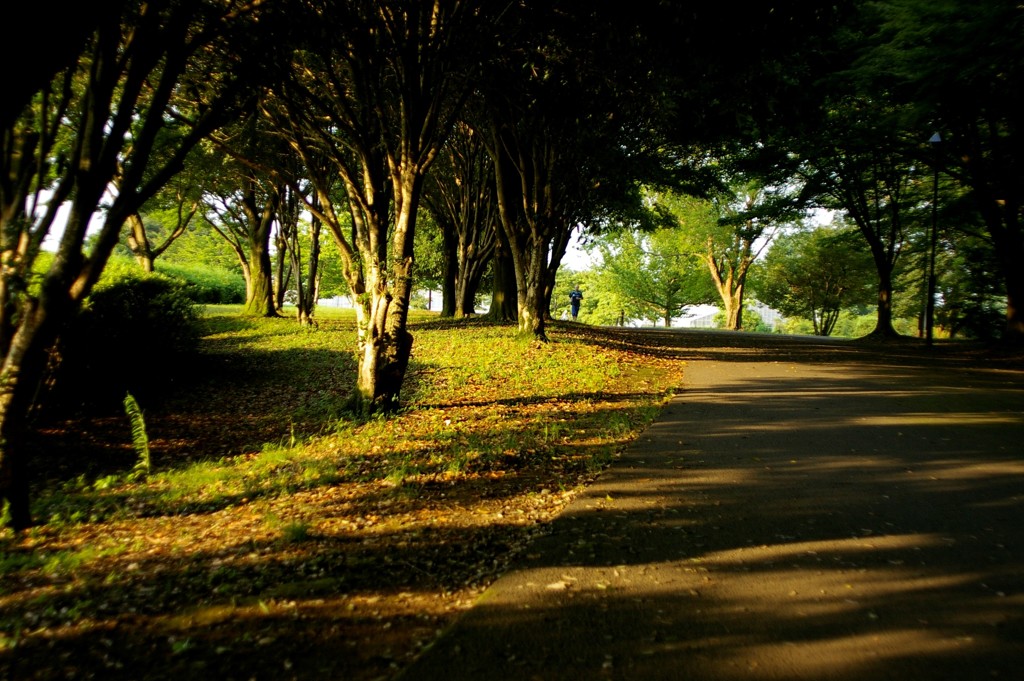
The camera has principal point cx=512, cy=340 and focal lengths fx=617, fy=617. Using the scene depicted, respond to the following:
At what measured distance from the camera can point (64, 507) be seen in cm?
551

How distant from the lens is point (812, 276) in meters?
48.0

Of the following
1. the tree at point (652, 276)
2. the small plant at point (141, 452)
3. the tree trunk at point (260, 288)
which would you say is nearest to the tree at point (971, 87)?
the small plant at point (141, 452)

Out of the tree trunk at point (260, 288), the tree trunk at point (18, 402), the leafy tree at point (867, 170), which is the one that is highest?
the leafy tree at point (867, 170)

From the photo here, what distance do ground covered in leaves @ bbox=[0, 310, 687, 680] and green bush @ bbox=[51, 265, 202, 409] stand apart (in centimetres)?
43

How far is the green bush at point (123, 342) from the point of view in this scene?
864cm

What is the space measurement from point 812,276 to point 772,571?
49.7 m

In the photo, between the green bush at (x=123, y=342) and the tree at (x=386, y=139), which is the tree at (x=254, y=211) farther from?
the tree at (x=386, y=139)

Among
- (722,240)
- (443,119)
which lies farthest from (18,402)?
(722,240)

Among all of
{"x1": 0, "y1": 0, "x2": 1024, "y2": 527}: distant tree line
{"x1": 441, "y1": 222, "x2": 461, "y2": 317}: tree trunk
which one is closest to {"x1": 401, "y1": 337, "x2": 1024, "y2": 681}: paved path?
{"x1": 0, "y1": 0, "x2": 1024, "y2": 527}: distant tree line

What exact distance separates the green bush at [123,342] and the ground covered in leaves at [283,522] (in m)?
0.43

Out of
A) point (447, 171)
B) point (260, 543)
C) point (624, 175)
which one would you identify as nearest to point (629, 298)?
point (447, 171)

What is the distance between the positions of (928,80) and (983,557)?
34.6 feet

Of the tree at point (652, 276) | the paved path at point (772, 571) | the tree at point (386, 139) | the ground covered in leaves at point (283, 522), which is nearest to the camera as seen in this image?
the paved path at point (772, 571)

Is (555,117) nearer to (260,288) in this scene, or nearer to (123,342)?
(123,342)
